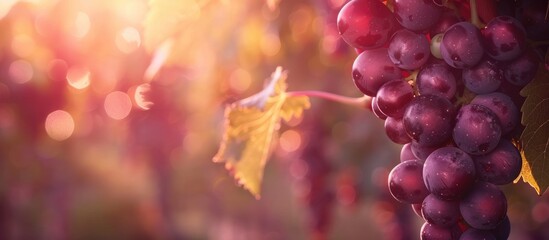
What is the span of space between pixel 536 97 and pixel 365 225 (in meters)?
12.0

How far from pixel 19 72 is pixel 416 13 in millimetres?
5298

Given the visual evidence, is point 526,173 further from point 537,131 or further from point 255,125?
point 255,125

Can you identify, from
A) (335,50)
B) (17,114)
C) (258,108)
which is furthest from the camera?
(17,114)

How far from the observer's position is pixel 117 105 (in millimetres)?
6746

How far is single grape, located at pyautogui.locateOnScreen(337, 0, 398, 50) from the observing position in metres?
0.79

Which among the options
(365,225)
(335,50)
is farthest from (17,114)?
(365,225)

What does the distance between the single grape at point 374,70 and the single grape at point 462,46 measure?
2.8 inches

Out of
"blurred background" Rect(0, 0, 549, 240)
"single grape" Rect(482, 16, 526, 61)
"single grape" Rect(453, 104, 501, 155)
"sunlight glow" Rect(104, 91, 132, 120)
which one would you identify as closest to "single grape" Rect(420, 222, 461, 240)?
"single grape" Rect(453, 104, 501, 155)

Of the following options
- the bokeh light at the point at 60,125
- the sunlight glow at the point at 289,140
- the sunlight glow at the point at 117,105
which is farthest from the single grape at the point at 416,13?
the sunlight glow at the point at 117,105

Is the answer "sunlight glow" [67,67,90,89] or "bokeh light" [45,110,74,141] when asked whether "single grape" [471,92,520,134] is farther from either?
"bokeh light" [45,110,74,141]

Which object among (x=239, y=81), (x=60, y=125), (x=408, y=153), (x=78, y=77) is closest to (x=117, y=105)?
(x=60, y=125)

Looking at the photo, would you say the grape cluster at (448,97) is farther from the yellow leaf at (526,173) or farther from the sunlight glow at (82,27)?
the sunlight glow at (82,27)

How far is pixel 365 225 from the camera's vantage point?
1256 cm

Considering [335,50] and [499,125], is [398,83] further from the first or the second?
[335,50]
